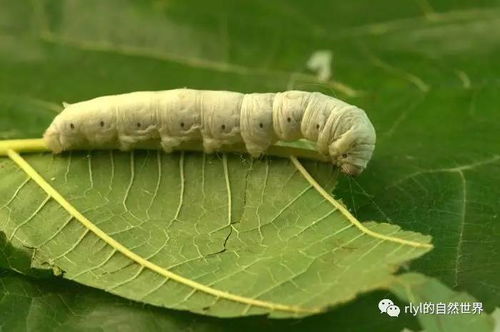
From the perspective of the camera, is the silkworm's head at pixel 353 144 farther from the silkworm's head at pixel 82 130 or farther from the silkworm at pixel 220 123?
the silkworm's head at pixel 82 130

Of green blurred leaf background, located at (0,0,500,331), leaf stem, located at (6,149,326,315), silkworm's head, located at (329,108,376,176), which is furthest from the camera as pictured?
silkworm's head, located at (329,108,376,176)

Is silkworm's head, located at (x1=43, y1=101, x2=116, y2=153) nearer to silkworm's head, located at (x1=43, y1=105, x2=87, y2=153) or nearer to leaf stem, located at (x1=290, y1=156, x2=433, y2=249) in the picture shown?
silkworm's head, located at (x1=43, y1=105, x2=87, y2=153)

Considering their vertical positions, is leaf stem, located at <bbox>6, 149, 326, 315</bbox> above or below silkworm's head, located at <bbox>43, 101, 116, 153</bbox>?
below

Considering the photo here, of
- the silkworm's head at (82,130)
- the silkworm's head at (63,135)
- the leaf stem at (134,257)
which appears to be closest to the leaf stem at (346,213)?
the leaf stem at (134,257)

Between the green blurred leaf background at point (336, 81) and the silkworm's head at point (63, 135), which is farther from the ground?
the silkworm's head at point (63, 135)

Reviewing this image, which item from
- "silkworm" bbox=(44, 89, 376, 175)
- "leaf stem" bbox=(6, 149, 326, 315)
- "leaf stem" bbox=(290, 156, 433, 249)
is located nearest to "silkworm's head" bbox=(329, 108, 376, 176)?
"silkworm" bbox=(44, 89, 376, 175)

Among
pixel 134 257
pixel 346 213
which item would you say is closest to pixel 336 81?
pixel 346 213

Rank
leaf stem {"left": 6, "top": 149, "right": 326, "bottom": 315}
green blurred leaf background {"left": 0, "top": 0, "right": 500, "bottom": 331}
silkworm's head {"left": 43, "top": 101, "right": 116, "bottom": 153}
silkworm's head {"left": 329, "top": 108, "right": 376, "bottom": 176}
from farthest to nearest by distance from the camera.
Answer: silkworm's head {"left": 43, "top": 101, "right": 116, "bottom": 153}, silkworm's head {"left": 329, "top": 108, "right": 376, "bottom": 176}, green blurred leaf background {"left": 0, "top": 0, "right": 500, "bottom": 331}, leaf stem {"left": 6, "top": 149, "right": 326, "bottom": 315}
